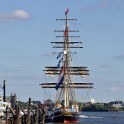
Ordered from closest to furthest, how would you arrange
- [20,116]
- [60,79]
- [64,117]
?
[20,116]
[64,117]
[60,79]

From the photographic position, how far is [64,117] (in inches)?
5576

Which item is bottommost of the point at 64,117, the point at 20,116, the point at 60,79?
the point at 20,116

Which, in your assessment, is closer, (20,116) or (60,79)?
(20,116)

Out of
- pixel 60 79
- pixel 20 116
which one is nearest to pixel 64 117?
pixel 60 79

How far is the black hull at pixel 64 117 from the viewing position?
141m

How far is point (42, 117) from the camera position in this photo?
11119 centimetres

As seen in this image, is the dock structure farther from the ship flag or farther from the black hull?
the ship flag

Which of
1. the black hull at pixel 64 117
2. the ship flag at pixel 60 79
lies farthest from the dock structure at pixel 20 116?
the ship flag at pixel 60 79

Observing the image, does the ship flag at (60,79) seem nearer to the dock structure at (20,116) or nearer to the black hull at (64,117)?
the black hull at (64,117)

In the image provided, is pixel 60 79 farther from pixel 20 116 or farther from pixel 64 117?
pixel 20 116

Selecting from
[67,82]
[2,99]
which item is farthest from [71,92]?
[2,99]

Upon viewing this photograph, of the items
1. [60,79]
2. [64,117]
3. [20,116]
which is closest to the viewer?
[20,116]

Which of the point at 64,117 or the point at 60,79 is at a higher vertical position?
the point at 60,79

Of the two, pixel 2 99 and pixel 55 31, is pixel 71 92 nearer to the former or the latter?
pixel 55 31
